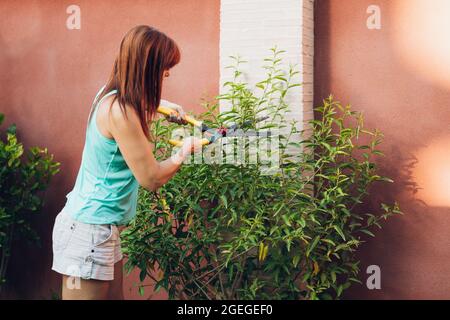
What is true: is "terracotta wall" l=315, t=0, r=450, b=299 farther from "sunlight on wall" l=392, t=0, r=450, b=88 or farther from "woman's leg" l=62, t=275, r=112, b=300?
"woman's leg" l=62, t=275, r=112, b=300

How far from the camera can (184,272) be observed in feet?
15.0

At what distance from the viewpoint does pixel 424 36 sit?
4836 mm

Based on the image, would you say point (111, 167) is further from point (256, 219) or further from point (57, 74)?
point (57, 74)


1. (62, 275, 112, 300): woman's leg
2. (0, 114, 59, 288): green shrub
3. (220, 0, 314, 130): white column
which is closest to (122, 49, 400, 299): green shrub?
(220, 0, 314, 130): white column

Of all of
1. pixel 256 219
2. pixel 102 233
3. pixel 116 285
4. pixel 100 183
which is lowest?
pixel 116 285

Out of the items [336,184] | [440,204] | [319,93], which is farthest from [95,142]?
[440,204]

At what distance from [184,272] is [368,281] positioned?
135 cm

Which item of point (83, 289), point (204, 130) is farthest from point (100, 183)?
point (204, 130)

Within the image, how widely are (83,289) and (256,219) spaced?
4.18 ft

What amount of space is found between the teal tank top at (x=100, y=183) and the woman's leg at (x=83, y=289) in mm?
284

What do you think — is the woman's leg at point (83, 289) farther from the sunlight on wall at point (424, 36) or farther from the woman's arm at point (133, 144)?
the sunlight on wall at point (424, 36)

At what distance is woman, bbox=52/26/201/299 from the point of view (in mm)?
3232

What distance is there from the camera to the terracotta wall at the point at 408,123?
15.8 feet
